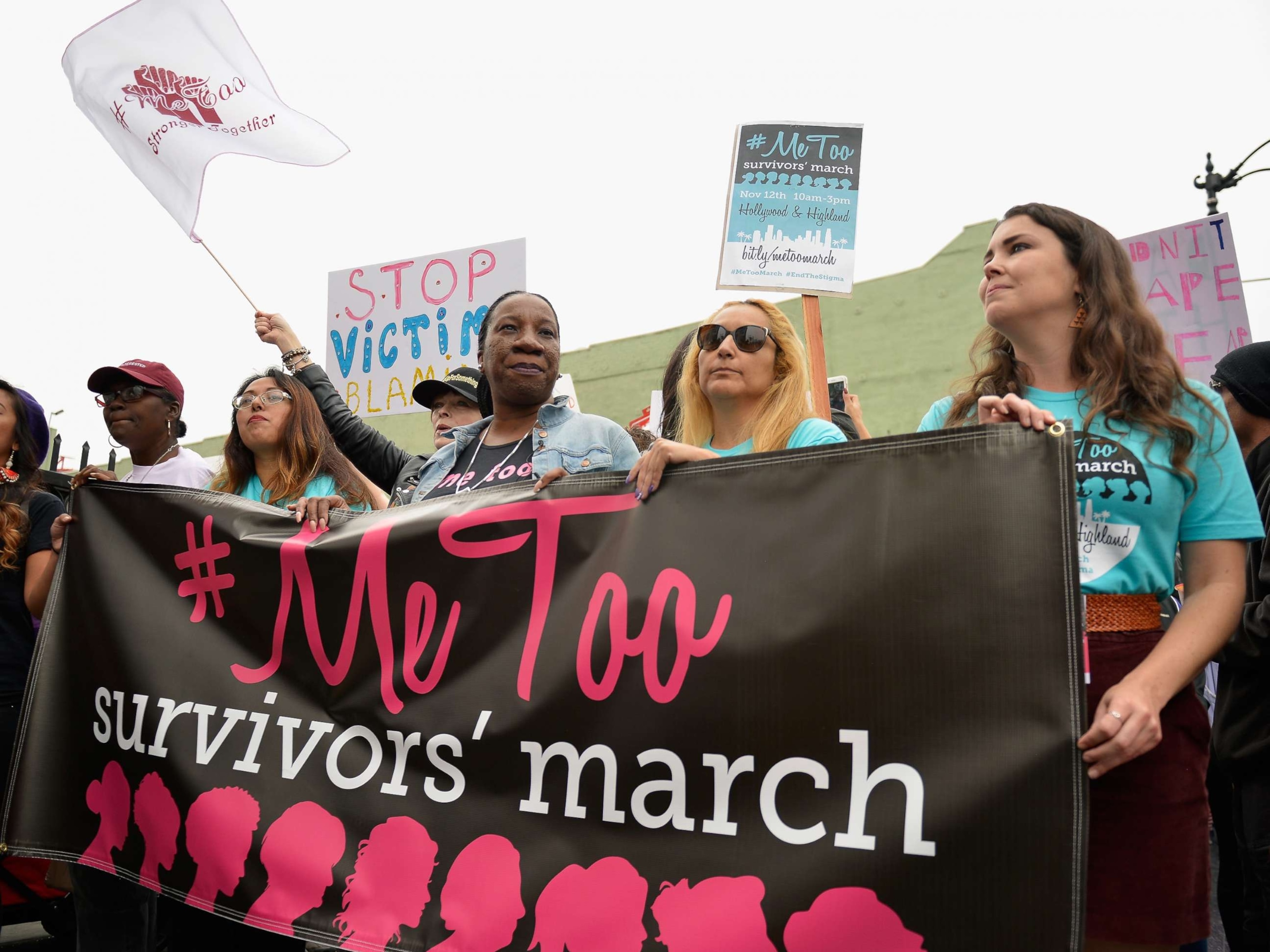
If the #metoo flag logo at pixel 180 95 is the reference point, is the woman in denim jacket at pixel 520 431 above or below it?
below

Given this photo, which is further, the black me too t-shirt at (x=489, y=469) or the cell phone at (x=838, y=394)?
the cell phone at (x=838, y=394)

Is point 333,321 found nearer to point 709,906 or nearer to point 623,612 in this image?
point 623,612

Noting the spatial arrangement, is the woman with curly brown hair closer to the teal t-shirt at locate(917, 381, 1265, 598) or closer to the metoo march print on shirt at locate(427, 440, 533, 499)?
the teal t-shirt at locate(917, 381, 1265, 598)

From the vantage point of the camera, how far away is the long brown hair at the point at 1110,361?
186cm

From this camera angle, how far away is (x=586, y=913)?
1926 millimetres

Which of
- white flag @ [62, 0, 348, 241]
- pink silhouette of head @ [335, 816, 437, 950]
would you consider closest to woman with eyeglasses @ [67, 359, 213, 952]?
white flag @ [62, 0, 348, 241]

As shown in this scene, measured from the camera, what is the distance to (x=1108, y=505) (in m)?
1.82

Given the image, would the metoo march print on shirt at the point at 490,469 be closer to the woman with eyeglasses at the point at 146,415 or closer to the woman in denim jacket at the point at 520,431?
the woman in denim jacket at the point at 520,431

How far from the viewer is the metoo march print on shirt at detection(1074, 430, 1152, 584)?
1.80m

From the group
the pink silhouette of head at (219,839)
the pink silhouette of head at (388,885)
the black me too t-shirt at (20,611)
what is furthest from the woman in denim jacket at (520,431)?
the black me too t-shirt at (20,611)

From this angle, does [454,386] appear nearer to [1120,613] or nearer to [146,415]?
[146,415]

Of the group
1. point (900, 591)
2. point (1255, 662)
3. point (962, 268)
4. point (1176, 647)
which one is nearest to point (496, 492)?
point (900, 591)

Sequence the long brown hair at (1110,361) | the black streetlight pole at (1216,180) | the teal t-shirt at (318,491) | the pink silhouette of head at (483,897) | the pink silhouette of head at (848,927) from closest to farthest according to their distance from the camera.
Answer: the pink silhouette of head at (848,927) < the long brown hair at (1110,361) < the pink silhouette of head at (483,897) < the teal t-shirt at (318,491) < the black streetlight pole at (1216,180)

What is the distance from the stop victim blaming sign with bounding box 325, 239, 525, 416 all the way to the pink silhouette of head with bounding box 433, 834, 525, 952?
3662 mm
